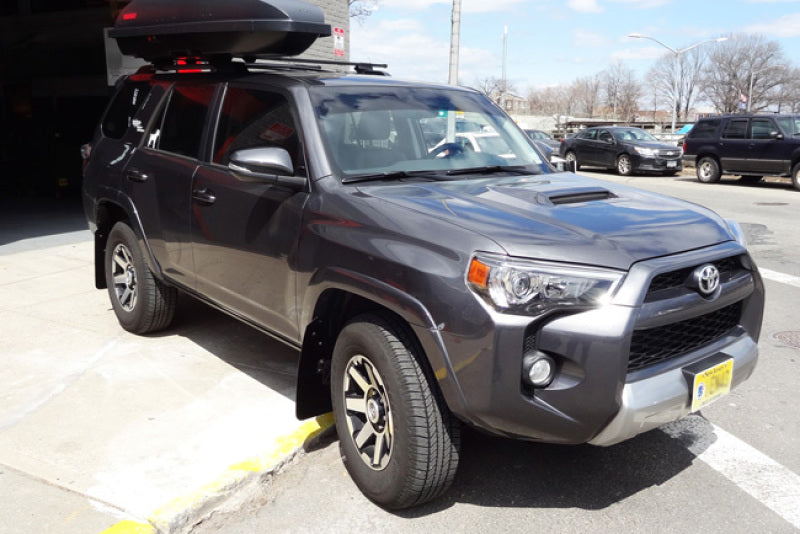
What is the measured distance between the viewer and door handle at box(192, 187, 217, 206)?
4.29 m

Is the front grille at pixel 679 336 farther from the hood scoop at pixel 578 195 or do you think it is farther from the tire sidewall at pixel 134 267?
the tire sidewall at pixel 134 267

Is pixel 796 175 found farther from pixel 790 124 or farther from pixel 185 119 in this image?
pixel 185 119

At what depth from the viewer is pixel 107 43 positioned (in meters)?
10.0

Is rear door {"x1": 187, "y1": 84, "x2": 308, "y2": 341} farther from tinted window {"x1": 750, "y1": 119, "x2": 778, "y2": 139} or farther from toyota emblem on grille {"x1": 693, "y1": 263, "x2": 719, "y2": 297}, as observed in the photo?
tinted window {"x1": 750, "y1": 119, "x2": 778, "y2": 139}

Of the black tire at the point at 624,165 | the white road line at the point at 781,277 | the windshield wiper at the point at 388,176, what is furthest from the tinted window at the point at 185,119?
the black tire at the point at 624,165

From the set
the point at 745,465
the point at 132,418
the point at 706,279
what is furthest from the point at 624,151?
the point at 132,418

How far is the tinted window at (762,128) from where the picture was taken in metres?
18.1

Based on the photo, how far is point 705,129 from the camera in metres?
20.0

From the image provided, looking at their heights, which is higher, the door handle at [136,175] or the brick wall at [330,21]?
the brick wall at [330,21]

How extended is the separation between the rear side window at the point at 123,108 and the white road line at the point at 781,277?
655cm

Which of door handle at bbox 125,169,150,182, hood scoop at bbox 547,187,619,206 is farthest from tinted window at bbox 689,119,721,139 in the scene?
door handle at bbox 125,169,150,182

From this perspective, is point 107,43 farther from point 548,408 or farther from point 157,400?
point 548,408

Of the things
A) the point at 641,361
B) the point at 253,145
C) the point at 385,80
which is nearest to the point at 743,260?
the point at 641,361

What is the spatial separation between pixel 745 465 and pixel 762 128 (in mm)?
17050
